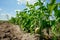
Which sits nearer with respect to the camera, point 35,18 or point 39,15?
point 39,15

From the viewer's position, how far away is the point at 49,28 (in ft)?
13.6

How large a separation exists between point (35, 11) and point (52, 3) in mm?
624

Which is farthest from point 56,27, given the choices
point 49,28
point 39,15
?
point 39,15

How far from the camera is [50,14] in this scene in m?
4.15

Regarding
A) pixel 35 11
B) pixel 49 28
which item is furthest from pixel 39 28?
pixel 35 11

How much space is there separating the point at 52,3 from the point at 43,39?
0.90 m

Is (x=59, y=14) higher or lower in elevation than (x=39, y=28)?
higher

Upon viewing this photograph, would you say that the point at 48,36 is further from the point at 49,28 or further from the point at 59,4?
the point at 59,4

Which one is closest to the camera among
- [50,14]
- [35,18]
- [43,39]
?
[43,39]

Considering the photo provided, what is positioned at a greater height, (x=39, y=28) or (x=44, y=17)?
(x=44, y=17)

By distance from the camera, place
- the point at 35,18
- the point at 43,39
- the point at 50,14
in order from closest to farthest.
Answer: the point at 43,39 < the point at 50,14 < the point at 35,18

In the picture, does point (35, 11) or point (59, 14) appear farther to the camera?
point (35, 11)

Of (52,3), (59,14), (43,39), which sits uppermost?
(52,3)

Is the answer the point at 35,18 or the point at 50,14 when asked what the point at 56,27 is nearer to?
the point at 50,14
